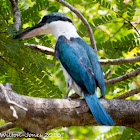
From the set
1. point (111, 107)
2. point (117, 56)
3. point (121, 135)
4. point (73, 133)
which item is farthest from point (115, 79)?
point (73, 133)

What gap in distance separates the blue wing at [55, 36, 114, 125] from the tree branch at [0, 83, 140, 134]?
165 millimetres

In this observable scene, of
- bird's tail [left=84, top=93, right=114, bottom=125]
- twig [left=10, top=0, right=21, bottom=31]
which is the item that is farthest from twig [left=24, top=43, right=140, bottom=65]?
bird's tail [left=84, top=93, right=114, bottom=125]

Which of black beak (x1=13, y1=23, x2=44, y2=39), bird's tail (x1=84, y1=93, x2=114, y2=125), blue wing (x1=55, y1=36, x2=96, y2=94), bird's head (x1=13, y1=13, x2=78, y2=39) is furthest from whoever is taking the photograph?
bird's head (x1=13, y1=13, x2=78, y2=39)

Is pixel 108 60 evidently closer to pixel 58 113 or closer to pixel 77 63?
pixel 77 63

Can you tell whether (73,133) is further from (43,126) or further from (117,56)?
(43,126)

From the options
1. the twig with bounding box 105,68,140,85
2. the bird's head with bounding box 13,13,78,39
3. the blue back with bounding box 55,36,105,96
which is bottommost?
the twig with bounding box 105,68,140,85

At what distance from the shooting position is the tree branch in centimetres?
297

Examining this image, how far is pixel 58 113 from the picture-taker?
124 inches

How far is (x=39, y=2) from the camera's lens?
4.43 metres

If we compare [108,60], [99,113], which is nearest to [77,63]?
[108,60]

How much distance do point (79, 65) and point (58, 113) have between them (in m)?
0.97

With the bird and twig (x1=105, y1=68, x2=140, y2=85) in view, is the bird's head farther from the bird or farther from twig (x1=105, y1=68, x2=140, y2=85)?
twig (x1=105, y1=68, x2=140, y2=85)

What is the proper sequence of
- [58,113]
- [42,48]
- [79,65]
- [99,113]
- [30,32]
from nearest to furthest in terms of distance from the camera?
[58,113]
[99,113]
[79,65]
[30,32]
[42,48]

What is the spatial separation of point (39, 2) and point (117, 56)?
4.19ft
